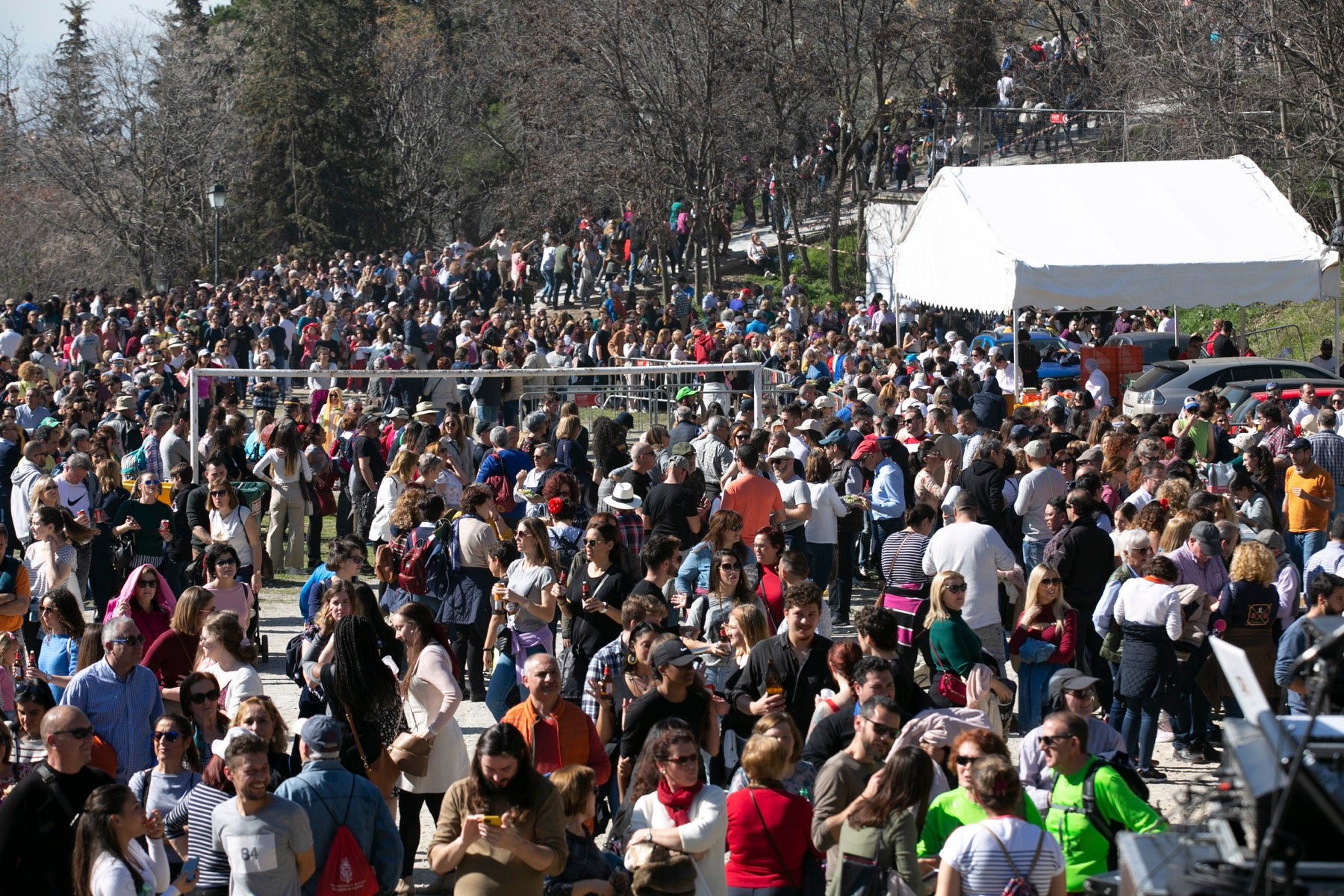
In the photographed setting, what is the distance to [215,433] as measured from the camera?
12531 mm

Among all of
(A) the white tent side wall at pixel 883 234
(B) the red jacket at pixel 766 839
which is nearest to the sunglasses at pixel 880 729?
(B) the red jacket at pixel 766 839

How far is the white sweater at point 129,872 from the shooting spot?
5.02m

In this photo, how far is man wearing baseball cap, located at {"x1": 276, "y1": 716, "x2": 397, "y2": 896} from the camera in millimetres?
5379

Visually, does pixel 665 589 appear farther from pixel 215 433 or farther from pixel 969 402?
pixel 969 402

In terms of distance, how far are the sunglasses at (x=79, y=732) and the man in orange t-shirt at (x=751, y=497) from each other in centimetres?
544

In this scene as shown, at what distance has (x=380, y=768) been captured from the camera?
6305mm

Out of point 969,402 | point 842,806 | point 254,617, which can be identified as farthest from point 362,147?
point 842,806

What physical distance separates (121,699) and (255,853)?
5.63ft

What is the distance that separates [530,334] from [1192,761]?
18.6 metres

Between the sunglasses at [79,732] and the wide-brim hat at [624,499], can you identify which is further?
the wide-brim hat at [624,499]

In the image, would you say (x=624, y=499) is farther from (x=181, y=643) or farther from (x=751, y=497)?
(x=181, y=643)

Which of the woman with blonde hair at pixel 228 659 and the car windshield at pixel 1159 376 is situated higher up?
the car windshield at pixel 1159 376

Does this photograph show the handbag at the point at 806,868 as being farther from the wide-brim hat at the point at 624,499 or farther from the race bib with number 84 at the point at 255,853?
the wide-brim hat at the point at 624,499

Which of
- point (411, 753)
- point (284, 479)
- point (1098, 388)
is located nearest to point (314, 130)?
point (1098, 388)
